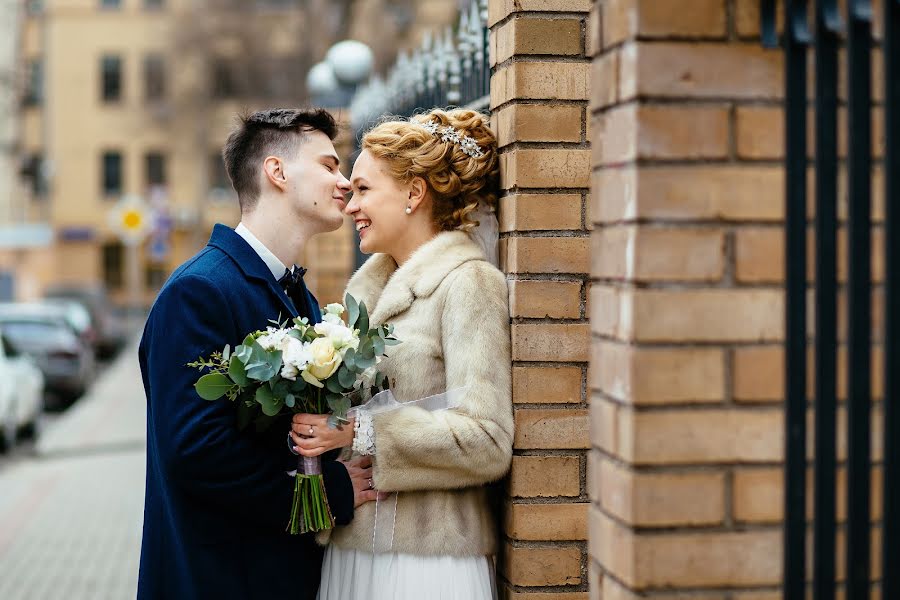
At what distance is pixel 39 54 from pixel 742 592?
4808 centimetres

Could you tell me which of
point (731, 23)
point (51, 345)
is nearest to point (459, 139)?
point (731, 23)

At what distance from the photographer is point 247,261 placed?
339 cm

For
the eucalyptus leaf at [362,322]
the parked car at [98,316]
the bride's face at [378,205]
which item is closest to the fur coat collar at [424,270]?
the bride's face at [378,205]

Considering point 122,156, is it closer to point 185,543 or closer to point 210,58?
point 210,58

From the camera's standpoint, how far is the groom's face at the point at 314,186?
11.8ft

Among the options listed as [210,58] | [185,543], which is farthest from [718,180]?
[210,58]

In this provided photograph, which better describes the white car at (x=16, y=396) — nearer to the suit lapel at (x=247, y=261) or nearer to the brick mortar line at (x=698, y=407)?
the suit lapel at (x=247, y=261)

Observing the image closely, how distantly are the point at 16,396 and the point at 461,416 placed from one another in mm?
11540

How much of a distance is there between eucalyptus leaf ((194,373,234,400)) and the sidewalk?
4740mm

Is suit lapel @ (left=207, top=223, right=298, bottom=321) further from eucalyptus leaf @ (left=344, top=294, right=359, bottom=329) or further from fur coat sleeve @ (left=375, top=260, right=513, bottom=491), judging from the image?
fur coat sleeve @ (left=375, top=260, right=513, bottom=491)

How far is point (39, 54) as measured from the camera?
4644cm

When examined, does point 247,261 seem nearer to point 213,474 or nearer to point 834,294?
point 213,474

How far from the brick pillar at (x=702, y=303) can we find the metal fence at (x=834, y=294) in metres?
0.08

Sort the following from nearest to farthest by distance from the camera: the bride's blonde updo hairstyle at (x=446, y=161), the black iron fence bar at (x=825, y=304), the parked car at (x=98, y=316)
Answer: the black iron fence bar at (x=825, y=304)
the bride's blonde updo hairstyle at (x=446, y=161)
the parked car at (x=98, y=316)
